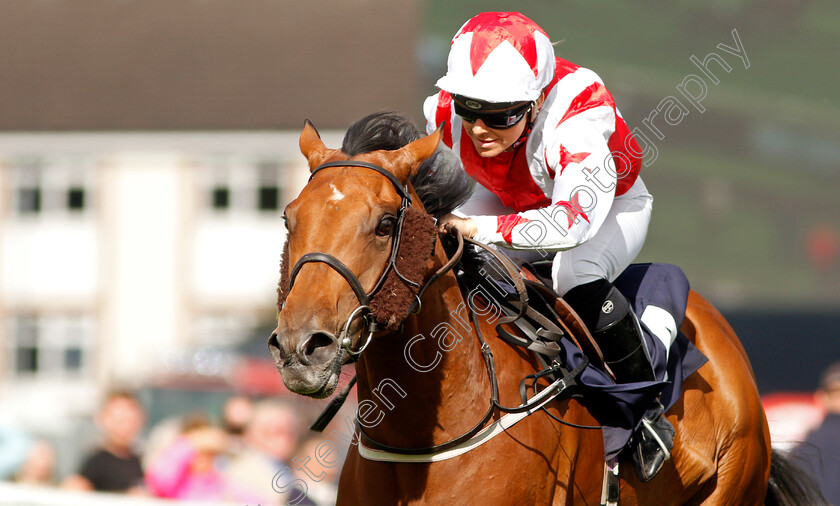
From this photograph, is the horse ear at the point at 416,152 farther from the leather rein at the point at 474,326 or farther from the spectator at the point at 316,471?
the spectator at the point at 316,471

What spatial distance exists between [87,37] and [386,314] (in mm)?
26267

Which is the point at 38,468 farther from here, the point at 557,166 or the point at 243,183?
the point at 243,183

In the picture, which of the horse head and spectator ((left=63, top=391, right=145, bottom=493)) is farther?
spectator ((left=63, top=391, right=145, bottom=493))

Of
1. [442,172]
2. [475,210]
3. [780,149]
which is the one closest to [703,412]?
[475,210]

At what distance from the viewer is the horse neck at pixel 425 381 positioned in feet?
9.44

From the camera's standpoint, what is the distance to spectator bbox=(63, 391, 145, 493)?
6617mm

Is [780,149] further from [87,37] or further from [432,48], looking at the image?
[87,37]

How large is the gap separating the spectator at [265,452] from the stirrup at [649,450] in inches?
119

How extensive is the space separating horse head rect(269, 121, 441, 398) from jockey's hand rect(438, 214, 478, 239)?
0.21m

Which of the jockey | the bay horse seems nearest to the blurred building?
the jockey

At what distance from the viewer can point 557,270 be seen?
135 inches

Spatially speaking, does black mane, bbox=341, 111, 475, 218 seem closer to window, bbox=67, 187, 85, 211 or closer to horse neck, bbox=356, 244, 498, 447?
horse neck, bbox=356, 244, 498, 447

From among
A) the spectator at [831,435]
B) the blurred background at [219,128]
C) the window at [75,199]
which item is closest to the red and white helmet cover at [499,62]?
the spectator at [831,435]

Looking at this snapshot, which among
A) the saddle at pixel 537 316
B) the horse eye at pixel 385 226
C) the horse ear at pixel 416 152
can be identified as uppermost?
the horse ear at pixel 416 152
